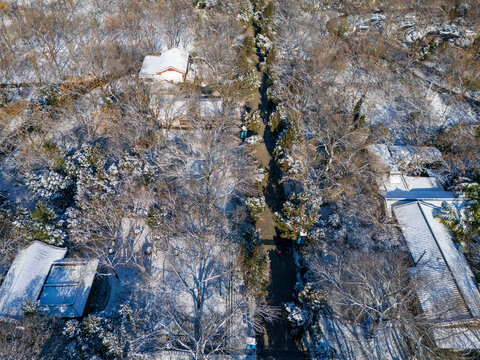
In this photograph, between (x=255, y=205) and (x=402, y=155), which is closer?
(x=255, y=205)

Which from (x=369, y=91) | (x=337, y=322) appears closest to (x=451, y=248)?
(x=337, y=322)

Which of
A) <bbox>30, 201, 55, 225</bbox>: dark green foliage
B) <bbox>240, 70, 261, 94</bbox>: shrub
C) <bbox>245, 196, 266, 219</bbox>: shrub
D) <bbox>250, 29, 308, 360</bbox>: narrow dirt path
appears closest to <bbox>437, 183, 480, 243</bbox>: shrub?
<bbox>250, 29, 308, 360</bbox>: narrow dirt path

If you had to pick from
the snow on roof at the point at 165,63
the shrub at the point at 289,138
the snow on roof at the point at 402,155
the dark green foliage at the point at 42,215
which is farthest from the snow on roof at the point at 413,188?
the snow on roof at the point at 165,63

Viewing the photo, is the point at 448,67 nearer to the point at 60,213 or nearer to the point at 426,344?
the point at 426,344

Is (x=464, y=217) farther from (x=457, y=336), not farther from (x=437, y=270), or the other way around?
(x=457, y=336)

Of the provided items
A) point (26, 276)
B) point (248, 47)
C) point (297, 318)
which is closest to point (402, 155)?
point (297, 318)
